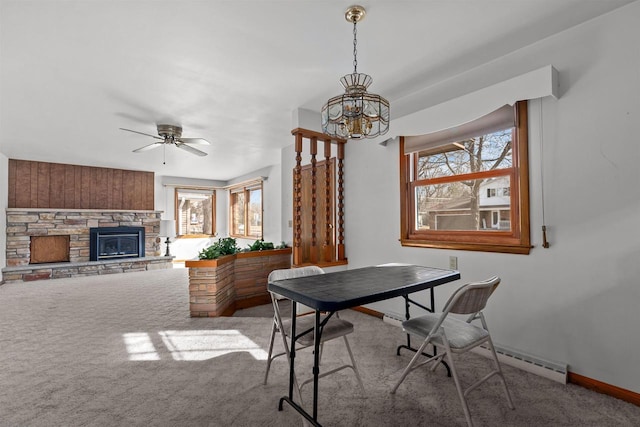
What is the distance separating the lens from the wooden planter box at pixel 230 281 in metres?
3.62

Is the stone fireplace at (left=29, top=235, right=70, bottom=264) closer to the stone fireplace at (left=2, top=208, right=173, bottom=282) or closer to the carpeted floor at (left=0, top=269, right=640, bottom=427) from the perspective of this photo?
the stone fireplace at (left=2, top=208, right=173, bottom=282)

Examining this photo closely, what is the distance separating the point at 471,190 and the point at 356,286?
165 centimetres

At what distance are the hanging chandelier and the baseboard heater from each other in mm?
2031

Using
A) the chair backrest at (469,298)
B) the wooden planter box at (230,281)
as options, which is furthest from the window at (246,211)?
the chair backrest at (469,298)

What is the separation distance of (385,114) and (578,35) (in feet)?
5.12

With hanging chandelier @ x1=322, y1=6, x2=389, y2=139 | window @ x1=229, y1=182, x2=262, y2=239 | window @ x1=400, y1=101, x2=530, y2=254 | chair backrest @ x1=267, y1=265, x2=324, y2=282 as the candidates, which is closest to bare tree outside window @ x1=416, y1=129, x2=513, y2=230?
window @ x1=400, y1=101, x2=530, y2=254

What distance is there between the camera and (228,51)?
7.72ft

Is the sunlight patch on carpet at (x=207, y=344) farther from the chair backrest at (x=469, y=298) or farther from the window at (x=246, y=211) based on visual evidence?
the window at (x=246, y=211)

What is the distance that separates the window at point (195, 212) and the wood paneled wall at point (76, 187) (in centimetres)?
93

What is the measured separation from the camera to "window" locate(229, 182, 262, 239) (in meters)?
7.46

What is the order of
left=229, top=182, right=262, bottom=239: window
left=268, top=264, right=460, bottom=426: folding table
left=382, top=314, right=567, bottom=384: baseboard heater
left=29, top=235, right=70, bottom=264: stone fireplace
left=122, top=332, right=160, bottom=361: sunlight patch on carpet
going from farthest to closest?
left=229, top=182, right=262, bottom=239: window → left=29, top=235, right=70, bottom=264: stone fireplace → left=122, top=332, right=160, bottom=361: sunlight patch on carpet → left=382, top=314, right=567, bottom=384: baseboard heater → left=268, top=264, right=460, bottom=426: folding table

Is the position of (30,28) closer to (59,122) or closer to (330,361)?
(59,122)

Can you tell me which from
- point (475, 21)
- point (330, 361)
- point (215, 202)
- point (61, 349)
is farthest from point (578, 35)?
point (215, 202)

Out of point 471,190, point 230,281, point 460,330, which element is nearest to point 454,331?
point 460,330
